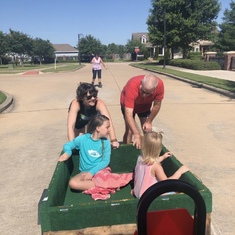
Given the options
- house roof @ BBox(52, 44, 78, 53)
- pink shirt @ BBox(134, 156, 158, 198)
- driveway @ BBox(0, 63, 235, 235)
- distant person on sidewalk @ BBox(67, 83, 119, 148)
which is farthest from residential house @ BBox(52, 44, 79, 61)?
pink shirt @ BBox(134, 156, 158, 198)

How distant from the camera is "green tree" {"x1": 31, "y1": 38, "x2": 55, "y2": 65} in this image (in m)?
68.5

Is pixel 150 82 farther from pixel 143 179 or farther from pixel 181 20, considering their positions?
pixel 181 20

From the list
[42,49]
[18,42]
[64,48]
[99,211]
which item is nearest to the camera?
[99,211]

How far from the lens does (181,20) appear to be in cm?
3875

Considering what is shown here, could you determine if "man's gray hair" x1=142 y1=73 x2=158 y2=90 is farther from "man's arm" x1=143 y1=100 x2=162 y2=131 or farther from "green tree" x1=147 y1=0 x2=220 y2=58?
"green tree" x1=147 y1=0 x2=220 y2=58

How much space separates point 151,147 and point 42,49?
236ft

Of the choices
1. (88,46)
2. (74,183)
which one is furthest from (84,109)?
(88,46)

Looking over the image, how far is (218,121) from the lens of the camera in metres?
7.70

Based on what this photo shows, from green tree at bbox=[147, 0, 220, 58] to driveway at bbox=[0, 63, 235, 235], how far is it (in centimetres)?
3069

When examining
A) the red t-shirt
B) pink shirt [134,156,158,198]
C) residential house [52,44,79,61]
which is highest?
the red t-shirt

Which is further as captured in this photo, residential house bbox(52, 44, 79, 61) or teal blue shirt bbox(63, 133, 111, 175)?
residential house bbox(52, 44, 79, 61)

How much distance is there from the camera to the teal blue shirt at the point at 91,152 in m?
3.35

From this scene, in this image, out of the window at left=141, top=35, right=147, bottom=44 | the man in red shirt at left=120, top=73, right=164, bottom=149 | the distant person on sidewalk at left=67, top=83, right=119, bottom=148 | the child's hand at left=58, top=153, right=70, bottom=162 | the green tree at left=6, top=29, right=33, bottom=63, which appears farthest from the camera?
the window at left=141, top=35, right=147, bottom=44

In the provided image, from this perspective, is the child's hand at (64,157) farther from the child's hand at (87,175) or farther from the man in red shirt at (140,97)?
the man in red shirt at (140,97)
